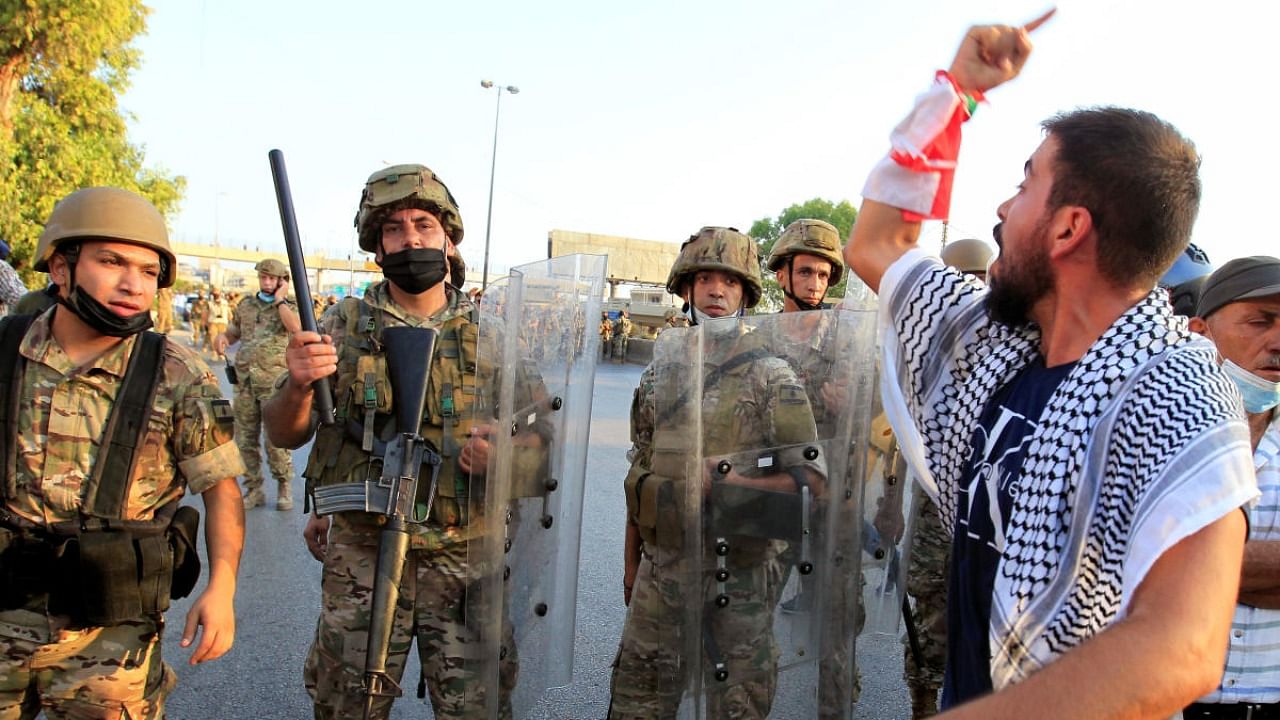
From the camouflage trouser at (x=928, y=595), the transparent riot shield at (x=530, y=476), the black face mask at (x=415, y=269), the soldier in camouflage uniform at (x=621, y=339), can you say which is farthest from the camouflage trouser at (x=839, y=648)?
the soldier in camouflage uniform at (x=621, y=339)

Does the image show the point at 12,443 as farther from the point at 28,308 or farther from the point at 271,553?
the point at 271,553

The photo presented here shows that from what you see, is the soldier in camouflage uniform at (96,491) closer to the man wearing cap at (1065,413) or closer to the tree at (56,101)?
the man wearing cap at (1065,413)

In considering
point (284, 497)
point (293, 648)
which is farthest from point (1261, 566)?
point (284, 497)

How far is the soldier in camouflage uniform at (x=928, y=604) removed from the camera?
3.36 m

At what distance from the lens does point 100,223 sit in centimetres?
211

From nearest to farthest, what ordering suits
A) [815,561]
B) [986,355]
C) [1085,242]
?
[1085,242], [986,355], [815,561]

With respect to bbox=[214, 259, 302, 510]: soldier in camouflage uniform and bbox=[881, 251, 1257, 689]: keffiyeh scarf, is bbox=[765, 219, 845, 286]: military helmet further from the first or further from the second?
bbox=[214, 259, 302, 510]: soldier in camouflage uniform

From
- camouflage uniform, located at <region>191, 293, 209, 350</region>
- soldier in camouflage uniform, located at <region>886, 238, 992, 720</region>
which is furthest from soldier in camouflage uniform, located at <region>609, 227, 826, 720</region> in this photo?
camouflage uniform, located at <region>191, 293, 209, 350</region>

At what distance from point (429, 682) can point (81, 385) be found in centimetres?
129

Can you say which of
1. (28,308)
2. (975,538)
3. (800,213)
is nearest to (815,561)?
(975,538)

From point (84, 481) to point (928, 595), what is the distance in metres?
3.15

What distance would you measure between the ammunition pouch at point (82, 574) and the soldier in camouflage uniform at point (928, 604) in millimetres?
2756

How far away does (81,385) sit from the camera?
7.00ft

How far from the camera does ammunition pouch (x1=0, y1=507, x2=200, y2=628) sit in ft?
6.49
